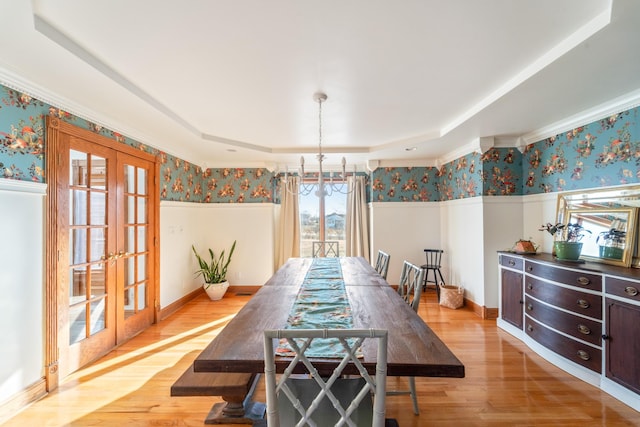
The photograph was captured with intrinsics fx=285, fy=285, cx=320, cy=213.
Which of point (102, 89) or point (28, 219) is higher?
point (102, 89)

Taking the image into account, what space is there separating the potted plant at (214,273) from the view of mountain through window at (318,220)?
1.34 m

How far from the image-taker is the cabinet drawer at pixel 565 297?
224 cm

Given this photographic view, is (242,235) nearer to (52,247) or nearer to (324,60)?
(52,247)

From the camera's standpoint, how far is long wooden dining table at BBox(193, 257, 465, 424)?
46.1 inches

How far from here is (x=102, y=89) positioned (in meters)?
2.21

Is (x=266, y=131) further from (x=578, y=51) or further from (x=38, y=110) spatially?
(x=578, y=51)

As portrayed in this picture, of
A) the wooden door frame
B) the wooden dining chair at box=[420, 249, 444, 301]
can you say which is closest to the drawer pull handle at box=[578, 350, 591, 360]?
the wooden dining chair at box=[420, 249, 444, 301]

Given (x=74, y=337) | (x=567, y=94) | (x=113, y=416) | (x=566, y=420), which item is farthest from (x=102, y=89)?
(x=566, y=420)

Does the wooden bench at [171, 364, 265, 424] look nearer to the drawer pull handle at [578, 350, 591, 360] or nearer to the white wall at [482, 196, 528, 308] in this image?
the drawer pull handle at [578, 350, 591, 360]

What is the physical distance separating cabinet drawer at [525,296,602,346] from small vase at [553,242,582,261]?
498mm

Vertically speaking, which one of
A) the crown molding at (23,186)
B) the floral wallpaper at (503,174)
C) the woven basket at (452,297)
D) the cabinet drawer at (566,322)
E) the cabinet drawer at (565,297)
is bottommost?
the woven basket at (452,297)

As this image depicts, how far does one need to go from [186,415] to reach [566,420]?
256cm

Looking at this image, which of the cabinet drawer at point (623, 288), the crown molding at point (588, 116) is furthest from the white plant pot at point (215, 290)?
the crown molding at point (588, 116)

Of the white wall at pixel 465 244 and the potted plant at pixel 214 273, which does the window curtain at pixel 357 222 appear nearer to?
the white wall at pixel 465 244
